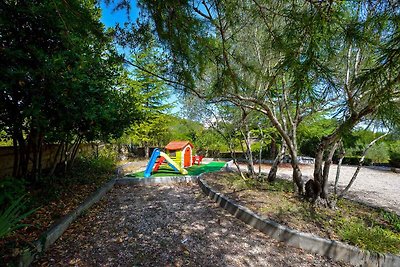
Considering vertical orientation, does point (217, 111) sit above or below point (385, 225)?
above

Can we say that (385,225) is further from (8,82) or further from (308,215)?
(8,82)

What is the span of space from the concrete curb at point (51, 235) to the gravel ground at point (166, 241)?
0.08 meters

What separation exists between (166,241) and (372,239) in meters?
2.59

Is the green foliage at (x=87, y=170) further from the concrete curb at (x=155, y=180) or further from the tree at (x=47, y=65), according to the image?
the tree at (x=47, y=65)

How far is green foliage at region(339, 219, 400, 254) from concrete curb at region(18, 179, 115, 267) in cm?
360

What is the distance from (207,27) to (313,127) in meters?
9.99

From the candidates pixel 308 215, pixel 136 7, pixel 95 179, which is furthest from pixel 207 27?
pixel 95 179

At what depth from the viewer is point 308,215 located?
347 cm

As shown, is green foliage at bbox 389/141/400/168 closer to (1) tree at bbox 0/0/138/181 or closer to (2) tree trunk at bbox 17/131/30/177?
(1) tree at bbox 0/0/138/181

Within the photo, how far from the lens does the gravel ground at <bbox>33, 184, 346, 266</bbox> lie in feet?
7.70

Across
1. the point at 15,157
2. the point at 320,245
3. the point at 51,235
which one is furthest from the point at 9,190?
the point at 320,245

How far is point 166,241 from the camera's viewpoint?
278 centimetres

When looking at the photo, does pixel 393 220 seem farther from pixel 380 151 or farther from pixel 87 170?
pixel 380 151

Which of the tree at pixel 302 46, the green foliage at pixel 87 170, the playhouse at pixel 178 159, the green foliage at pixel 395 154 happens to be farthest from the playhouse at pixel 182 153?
the green foliage at pixel 395 154
